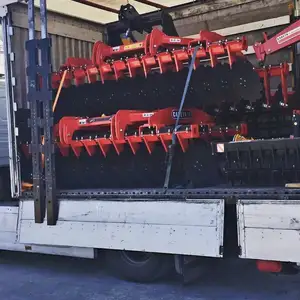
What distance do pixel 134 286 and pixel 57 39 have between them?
3485mm

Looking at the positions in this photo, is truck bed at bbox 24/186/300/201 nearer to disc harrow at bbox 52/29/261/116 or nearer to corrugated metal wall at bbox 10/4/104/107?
disc harrow at bbox 52/29/261/116

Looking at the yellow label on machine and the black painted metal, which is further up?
the yellow label on machine

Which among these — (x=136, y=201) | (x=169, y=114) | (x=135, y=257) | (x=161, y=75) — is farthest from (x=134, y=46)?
(x=135, y=257)

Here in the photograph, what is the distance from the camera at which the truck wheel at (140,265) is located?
4.95 meters

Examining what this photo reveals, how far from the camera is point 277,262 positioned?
4.15 metres

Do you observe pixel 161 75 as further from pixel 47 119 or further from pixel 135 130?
pixel 47 119

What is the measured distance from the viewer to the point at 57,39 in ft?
22.2

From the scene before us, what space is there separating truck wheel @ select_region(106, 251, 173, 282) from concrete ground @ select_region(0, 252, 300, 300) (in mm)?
86

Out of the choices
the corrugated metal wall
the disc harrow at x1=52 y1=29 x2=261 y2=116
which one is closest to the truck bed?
the disc harrow at x1=52 y1=29 x2=261 y2=116

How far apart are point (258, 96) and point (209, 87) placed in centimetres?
52

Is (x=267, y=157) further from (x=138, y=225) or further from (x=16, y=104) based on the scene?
(x=16, y=104)

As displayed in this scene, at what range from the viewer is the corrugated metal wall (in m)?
5.97

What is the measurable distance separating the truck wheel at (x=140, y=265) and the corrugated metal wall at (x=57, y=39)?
2.20 metres

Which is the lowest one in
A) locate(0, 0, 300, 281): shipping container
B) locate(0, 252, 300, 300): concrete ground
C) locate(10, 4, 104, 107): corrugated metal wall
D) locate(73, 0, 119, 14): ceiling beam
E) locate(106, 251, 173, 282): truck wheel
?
locate(0, 252, 300, 300): concrete ground
